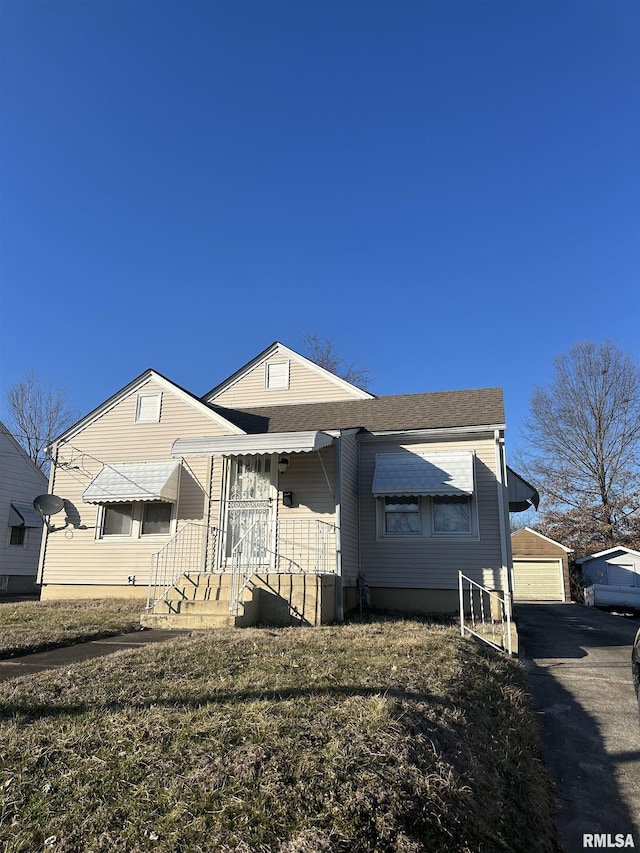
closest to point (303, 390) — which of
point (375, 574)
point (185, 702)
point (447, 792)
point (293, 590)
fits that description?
point (375, 574)

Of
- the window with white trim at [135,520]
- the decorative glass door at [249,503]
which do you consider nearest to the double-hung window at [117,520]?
the window with white trim at [135,520]

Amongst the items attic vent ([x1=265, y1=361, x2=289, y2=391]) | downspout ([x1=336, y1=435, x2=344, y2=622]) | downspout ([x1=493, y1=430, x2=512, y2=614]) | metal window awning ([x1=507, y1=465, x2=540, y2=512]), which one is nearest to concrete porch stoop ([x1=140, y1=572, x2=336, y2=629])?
downspout ([x1=336, y1=435, x2=344, y2=622])

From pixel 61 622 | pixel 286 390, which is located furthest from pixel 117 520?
pixel 286 390

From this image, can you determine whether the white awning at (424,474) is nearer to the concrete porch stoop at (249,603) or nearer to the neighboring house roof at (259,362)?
the concrete porch stoop at (249,603)

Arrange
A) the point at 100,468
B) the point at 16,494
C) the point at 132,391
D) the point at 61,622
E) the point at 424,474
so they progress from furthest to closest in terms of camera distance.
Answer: the point at 16,494 → the point at 132,391 → the point at 100,468 → the point at 424,474 → the point at 61,622

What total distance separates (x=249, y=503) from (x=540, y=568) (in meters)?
23.5

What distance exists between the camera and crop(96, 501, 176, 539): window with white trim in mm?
12383

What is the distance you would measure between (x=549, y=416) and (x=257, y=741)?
112 ft

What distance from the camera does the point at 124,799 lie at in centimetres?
279

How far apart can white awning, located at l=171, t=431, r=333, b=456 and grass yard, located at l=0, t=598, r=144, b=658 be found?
3213mm

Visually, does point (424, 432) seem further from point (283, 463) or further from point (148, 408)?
point (148, 408)

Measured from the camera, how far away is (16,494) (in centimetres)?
1973

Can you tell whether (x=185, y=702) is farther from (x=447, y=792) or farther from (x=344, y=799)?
(x=447, y=792)

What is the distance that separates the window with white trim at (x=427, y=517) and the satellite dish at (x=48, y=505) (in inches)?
293
